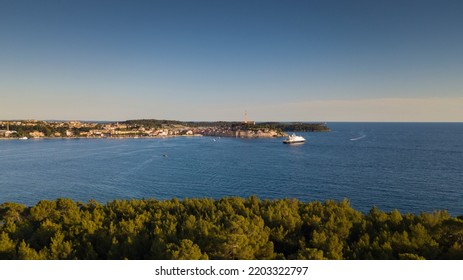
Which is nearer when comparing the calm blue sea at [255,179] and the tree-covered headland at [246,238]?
the tree-covered headland at [246,238]

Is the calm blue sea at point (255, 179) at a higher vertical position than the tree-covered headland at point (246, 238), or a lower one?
lower

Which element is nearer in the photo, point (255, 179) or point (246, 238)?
point (246, 238)

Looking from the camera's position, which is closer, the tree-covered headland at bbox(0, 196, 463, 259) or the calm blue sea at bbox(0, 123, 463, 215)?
the tree-covered headland at bbox(0, 196, 463, 259)

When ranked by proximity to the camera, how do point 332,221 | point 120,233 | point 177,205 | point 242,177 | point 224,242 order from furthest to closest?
1. point 242,177
2. point 177,205
3. point 332,221
4. point 120,233
5. point 224,242

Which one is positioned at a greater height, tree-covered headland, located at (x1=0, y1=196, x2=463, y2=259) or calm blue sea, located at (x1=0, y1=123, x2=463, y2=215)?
tree-covered headland, located at (x1=0, y1=196, x2=463, y2=259)

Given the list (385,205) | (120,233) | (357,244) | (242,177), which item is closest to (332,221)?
(357,244)

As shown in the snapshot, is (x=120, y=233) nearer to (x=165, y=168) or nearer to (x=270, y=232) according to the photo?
(x=270, y=232)

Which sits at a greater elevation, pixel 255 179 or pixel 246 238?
pixel 246 238
